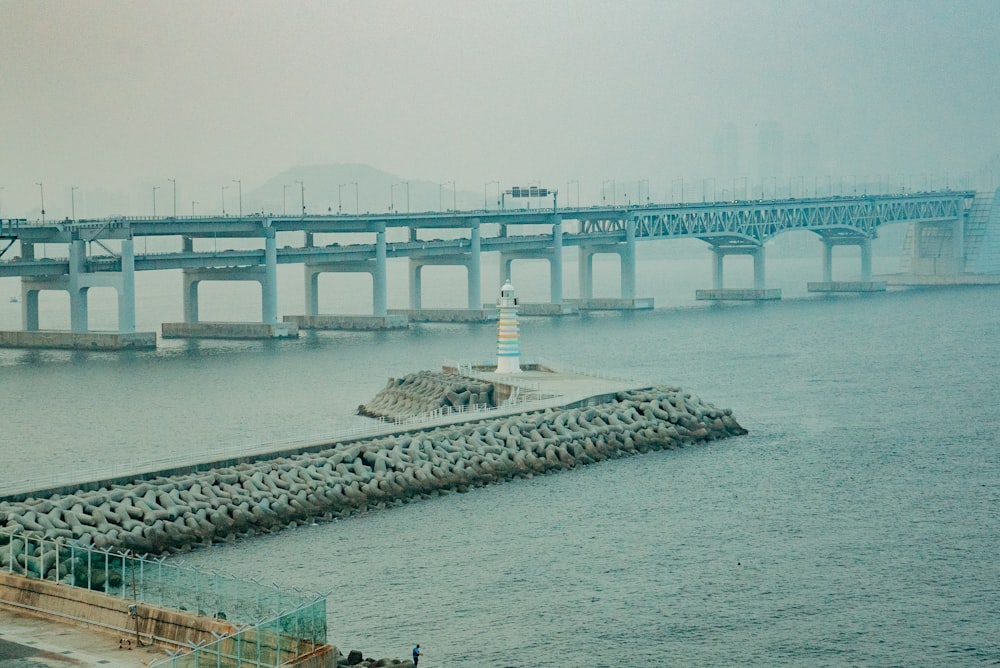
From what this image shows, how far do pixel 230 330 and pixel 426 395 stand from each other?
33.3 m

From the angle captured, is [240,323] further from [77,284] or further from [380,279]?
[77,284]

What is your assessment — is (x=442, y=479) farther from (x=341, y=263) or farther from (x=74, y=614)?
(x=341, y=263)

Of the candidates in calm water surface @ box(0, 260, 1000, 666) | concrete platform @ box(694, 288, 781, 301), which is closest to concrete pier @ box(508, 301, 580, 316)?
concrete platform @ box(694, 288, 781, 301)

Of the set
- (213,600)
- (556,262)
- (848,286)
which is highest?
(556,262)

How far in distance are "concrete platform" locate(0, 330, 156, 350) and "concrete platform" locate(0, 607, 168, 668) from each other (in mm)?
48753

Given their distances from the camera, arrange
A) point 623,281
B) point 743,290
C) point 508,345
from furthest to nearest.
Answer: point 743,290 < point 623,281 < point 508,345

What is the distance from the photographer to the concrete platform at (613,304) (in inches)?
3538

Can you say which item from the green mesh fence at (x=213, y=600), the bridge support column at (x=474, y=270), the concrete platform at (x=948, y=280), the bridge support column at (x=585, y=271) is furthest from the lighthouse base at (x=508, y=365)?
the concrete platform at (x=948, y=280)

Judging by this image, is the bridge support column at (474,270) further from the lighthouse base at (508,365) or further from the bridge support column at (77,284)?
the lighthouse base at (508,365)

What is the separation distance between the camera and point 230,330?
6975 centimetres

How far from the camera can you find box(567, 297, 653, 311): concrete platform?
89.9m

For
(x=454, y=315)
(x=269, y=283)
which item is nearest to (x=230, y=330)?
(x=269, y=283)

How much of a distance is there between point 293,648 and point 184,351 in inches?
1962

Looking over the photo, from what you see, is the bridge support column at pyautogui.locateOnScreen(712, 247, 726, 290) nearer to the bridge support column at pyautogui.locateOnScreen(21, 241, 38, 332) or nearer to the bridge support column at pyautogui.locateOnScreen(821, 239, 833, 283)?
the bridge support column at pyautogui.locateOnScreen(821, 239, 833, 283)
